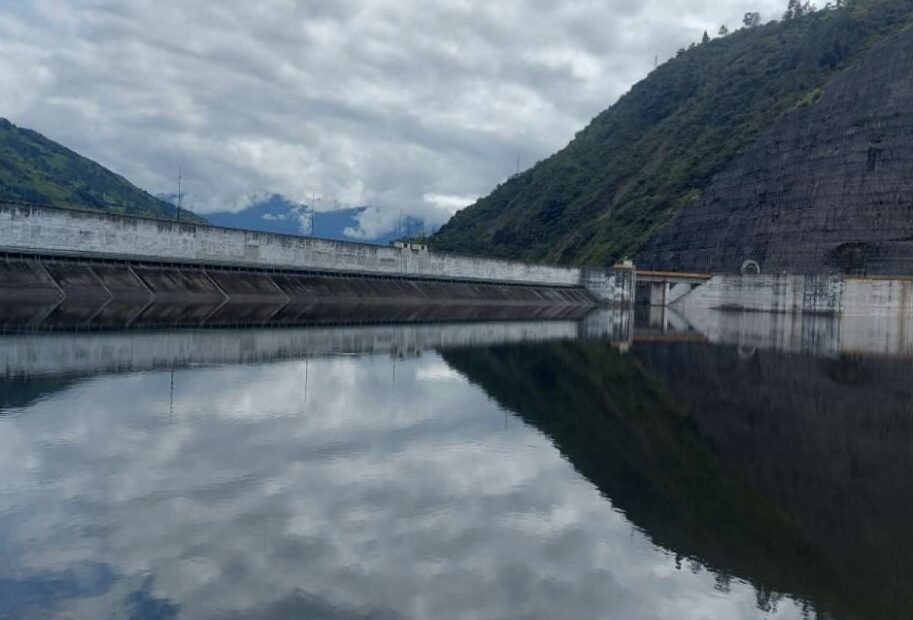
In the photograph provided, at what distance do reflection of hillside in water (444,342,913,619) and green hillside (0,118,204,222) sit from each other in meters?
105

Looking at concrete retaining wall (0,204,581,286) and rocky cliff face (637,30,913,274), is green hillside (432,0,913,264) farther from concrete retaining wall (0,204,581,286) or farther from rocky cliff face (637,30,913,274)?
concrete retaining wall (0,204,581,286)

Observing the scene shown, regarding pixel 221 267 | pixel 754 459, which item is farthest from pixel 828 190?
pixel 754 459

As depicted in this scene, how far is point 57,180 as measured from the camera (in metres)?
132

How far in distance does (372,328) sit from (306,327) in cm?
288

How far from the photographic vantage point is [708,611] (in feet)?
20.4

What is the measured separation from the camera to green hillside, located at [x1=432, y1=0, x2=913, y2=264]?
294ft

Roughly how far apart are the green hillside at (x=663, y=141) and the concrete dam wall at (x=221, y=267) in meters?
30.2

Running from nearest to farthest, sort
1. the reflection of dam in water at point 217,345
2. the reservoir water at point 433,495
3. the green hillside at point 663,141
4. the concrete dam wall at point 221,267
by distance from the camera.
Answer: the reservoir water at point 433,495
the reflection of dam in water at point 217,345
the concrete dam wall at point 221,267
the green hillside at point 663,141

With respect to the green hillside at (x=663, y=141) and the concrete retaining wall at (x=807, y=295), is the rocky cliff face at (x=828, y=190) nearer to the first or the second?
the concrete retaining wall at (x=807, y=295)

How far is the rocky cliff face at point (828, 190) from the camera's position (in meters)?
62.4

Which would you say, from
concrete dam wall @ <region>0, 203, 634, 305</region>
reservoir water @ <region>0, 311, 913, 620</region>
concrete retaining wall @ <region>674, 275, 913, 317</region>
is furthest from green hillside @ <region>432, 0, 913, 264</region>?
reservoir water @ <region>0, 311, 913, 620</region>

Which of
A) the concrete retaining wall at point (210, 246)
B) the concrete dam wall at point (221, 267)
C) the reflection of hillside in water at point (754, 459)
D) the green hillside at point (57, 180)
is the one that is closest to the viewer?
the reflection of hillside in water at point (754, 459)

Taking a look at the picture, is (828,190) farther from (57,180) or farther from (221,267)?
(57,180)

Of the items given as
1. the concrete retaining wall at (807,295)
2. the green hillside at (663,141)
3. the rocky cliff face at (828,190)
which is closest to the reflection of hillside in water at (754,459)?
the concrete retaining wall at (807,295)
